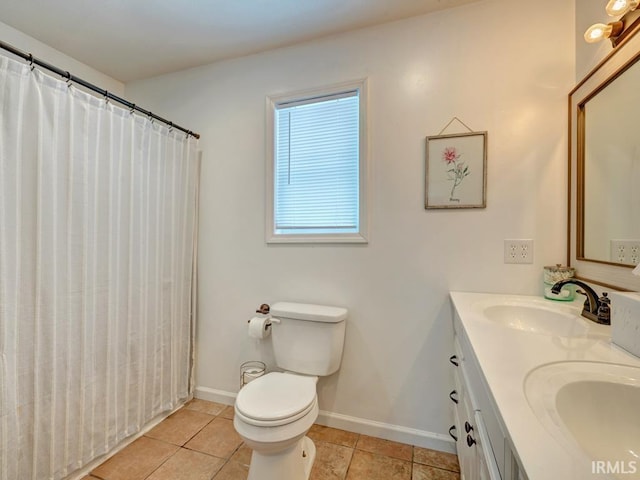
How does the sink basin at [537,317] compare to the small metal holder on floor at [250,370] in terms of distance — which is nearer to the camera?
the sink basin at [537,317]

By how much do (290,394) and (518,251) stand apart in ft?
4.43

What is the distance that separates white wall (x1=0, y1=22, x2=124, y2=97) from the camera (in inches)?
66.2

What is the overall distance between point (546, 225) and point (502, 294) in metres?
0.41

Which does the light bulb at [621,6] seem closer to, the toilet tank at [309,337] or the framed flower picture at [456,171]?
the framed flower picture at [456,171]

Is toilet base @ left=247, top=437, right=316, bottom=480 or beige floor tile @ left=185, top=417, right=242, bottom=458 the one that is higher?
toilet base @ left=247, top=437, right=316, bottom=480

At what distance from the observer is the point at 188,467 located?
1.45m

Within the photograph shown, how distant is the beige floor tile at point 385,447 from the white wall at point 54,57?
303cm

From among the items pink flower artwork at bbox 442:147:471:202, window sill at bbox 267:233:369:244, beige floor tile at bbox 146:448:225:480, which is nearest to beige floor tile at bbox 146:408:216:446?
beige floor tile at bbox 146:448:225:480

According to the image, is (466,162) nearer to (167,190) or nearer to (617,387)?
(617,387)

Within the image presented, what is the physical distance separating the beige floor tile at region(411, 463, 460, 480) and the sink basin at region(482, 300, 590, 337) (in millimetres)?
A: 811

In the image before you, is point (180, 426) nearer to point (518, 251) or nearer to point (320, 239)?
point (320, 239)

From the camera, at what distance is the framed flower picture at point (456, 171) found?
1503 millimetres

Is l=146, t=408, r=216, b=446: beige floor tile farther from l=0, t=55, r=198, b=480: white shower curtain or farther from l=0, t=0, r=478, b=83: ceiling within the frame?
l=0, t=0, r=478, b=83: ceiling

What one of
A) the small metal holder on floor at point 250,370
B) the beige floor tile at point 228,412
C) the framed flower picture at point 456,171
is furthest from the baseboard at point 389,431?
the framed flower picture at point 456,171
